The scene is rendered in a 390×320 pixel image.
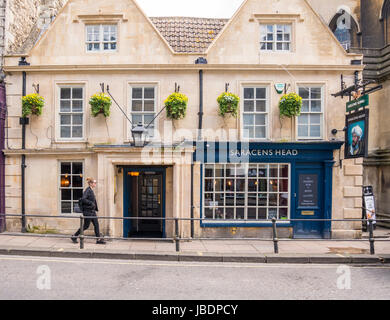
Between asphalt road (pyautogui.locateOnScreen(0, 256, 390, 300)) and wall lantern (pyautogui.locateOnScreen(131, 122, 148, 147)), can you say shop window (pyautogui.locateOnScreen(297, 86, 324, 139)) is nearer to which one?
asphalt road (pyautogui.locateOnScreen(0, 256, 390, 300))

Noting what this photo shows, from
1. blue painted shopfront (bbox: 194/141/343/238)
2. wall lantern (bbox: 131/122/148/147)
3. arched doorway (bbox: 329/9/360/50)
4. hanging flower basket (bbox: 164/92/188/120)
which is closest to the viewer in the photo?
wall lantern (bbox: 131/122/148/147)

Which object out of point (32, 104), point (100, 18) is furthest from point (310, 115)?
point (32, 104)

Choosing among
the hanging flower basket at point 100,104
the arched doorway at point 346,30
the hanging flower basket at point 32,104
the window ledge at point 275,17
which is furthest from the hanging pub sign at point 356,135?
the hanging flower basket at point 32,104

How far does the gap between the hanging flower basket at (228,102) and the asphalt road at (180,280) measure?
201 inches

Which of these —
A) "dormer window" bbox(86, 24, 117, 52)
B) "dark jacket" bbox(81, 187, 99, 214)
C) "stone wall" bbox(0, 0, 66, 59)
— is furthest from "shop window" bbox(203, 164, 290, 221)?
"stone wall" bbox(0, 0, 66, 59)

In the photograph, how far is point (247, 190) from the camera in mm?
11062

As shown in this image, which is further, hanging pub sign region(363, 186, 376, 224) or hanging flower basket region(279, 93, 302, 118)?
hanging pub sign region(363, 186, 376, 224)

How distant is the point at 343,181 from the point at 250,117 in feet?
13.1

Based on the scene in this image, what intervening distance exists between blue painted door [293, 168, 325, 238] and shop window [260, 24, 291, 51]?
457cm

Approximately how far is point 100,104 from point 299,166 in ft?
23.9

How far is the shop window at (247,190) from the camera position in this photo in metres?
11.0

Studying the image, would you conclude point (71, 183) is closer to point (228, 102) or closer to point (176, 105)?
point (176, 105)

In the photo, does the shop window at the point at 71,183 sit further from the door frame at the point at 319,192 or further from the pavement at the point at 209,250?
the door frame at the point at 319,192

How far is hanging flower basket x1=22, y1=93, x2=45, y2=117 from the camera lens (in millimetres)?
10531
